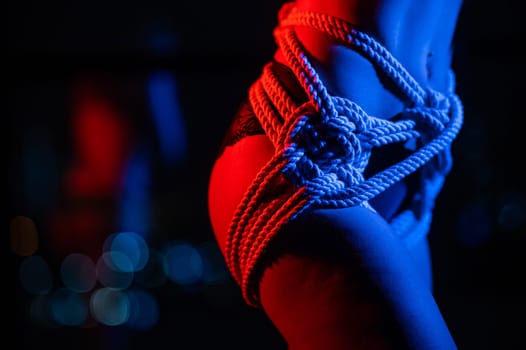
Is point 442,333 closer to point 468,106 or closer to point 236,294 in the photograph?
point 468,106

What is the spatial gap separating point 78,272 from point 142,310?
0.95m

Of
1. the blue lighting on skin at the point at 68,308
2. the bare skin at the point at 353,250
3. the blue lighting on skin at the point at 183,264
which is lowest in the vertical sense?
the blue lighting on skin at the point at 183,264

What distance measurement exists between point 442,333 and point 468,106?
4.98 ft

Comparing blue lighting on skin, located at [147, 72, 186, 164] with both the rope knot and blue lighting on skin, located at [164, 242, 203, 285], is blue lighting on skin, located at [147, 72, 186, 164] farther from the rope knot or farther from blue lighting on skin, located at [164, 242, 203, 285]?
the rope knot

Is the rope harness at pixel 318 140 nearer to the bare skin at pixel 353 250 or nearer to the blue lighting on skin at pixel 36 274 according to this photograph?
the bare skin at pixel 353 250

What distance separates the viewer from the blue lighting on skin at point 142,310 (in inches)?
95.8

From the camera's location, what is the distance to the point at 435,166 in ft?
1.85

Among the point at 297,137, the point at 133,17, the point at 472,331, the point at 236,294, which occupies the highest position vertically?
the point at 297,137

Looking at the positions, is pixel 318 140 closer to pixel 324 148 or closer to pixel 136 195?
pixel 324 148

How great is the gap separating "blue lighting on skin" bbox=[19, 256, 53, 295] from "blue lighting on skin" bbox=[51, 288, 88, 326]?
162mm

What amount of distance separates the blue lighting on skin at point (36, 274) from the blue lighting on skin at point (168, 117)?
118 centimetres

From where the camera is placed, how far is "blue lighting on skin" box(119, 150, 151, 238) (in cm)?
303

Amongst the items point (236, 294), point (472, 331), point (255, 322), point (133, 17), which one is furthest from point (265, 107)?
point (236, 294)

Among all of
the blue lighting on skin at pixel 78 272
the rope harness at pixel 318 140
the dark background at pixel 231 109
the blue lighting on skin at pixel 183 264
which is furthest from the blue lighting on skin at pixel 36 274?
the rope harness at pixel 318 140
